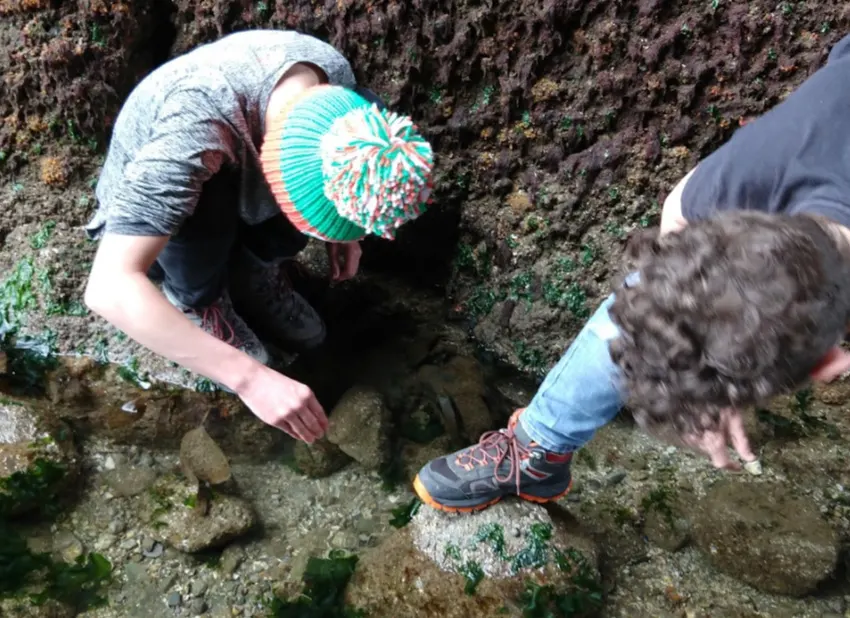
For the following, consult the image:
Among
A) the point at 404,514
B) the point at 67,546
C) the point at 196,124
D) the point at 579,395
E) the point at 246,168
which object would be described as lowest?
the point at 67,546

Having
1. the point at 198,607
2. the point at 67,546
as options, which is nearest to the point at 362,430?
the point at 198,607

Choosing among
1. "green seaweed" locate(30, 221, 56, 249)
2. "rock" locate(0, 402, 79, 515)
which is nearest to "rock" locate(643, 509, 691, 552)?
"rock" locate(0, 402, 79, 515)

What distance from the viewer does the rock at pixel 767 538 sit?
5.13 feet

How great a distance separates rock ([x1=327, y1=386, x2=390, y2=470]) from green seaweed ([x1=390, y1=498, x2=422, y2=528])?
0.17m

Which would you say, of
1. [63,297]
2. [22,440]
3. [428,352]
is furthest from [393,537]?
[63,297]

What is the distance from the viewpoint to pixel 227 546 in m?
1.71

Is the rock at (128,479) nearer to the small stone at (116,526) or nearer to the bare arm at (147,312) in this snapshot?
the small stone at (116,526)

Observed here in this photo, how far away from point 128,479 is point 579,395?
130cm

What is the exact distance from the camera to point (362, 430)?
1873mm

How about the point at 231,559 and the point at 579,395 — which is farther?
the point at 231,559

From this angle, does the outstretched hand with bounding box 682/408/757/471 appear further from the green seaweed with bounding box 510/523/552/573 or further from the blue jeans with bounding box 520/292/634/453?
the green seaweed with bounding box 510/523/552/573

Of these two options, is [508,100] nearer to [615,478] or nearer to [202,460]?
[615,478]

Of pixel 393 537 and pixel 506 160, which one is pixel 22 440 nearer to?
pixel 393 537

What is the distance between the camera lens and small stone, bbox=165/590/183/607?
5.23 feet
